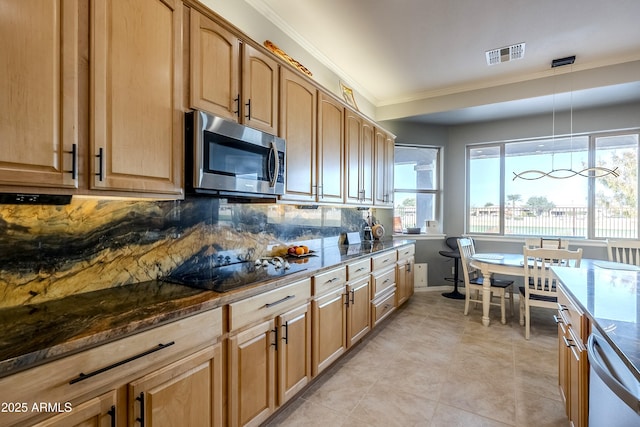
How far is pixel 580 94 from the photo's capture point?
3725 millimetres

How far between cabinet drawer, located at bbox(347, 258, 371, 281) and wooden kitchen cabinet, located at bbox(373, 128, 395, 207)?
1.13 meters

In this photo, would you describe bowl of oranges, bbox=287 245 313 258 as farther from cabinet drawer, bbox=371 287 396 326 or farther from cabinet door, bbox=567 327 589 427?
cabinet door, bbox=567 327 589 427

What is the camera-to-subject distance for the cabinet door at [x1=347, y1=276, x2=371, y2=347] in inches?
104

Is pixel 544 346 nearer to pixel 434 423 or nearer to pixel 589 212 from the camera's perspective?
pixel 434 423

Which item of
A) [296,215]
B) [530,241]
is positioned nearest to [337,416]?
[296,215]

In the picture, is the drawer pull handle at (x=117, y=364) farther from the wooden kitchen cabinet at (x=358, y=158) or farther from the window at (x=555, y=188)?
the window at (x=555, y=188)

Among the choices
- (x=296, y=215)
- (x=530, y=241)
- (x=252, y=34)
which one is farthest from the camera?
(x=530, y=241)

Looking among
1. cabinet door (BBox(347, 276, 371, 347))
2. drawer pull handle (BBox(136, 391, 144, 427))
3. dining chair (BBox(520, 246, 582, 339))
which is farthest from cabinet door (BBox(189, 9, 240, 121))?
dining chair (BBox(520, 246, 582, 339))

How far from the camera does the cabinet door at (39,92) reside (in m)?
1.02

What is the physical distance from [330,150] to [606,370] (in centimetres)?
239

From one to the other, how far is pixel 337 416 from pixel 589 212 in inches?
185

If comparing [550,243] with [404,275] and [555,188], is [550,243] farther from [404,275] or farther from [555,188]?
[404,275]

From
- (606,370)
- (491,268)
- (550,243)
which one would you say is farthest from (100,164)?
(550,243)

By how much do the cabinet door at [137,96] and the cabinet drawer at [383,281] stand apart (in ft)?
7.28
